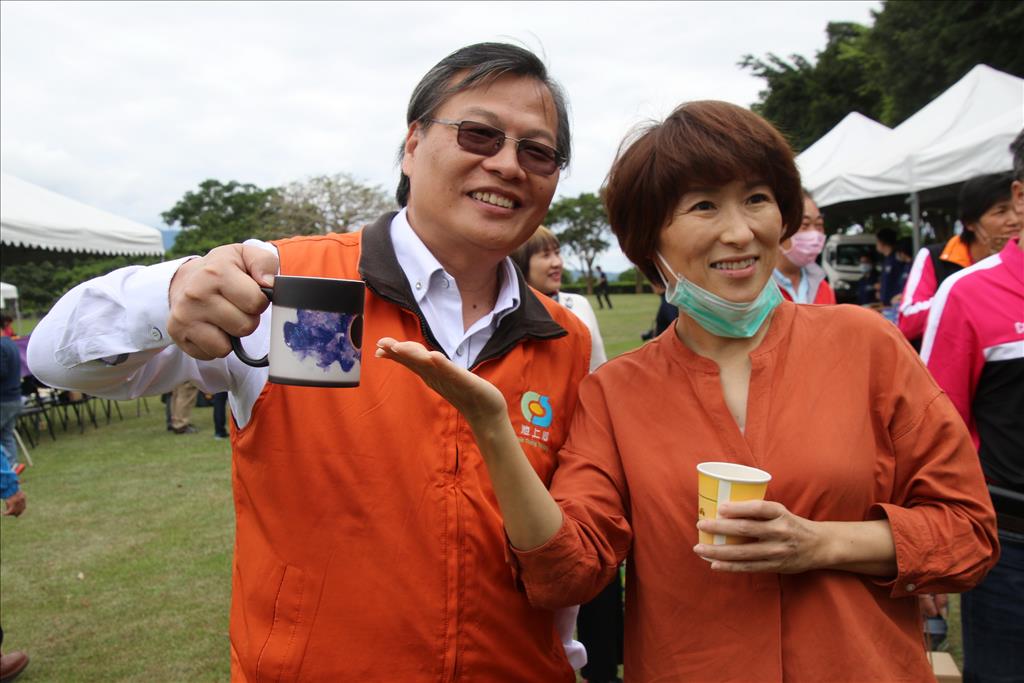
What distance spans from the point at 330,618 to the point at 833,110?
35.9 m

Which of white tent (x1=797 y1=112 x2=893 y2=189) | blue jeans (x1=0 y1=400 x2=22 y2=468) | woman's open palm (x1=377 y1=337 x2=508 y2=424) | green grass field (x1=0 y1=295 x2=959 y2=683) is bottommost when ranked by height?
green grass field (x1=0 y1=295 x2=959 y2=683)

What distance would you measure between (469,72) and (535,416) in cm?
92

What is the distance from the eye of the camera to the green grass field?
4770mm

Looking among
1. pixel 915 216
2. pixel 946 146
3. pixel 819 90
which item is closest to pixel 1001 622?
pixel 946 146

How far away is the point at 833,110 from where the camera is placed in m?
32.7

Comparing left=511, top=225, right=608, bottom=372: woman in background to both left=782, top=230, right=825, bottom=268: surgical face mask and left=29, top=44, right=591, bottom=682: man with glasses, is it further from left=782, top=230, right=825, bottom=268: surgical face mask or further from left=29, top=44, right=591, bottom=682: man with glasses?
left=29, top=44, right=591, bottom=682: man with glasses

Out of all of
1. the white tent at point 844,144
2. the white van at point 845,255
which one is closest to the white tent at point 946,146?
the white tent at point 844,144

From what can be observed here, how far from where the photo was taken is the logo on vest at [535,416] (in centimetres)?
191

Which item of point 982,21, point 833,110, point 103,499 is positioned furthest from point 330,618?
point 833,110

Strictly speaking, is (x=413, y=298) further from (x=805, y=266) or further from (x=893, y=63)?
(x=893, y=63)

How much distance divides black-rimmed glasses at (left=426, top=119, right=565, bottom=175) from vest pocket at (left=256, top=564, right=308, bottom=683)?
3.67 ft

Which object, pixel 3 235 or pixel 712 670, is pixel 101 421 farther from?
pixel 712 670

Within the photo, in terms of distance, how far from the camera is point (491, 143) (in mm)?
1928

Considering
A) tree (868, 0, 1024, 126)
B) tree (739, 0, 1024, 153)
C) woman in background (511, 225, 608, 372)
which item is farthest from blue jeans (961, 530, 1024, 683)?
tree (868, 0, 1024, 126)
